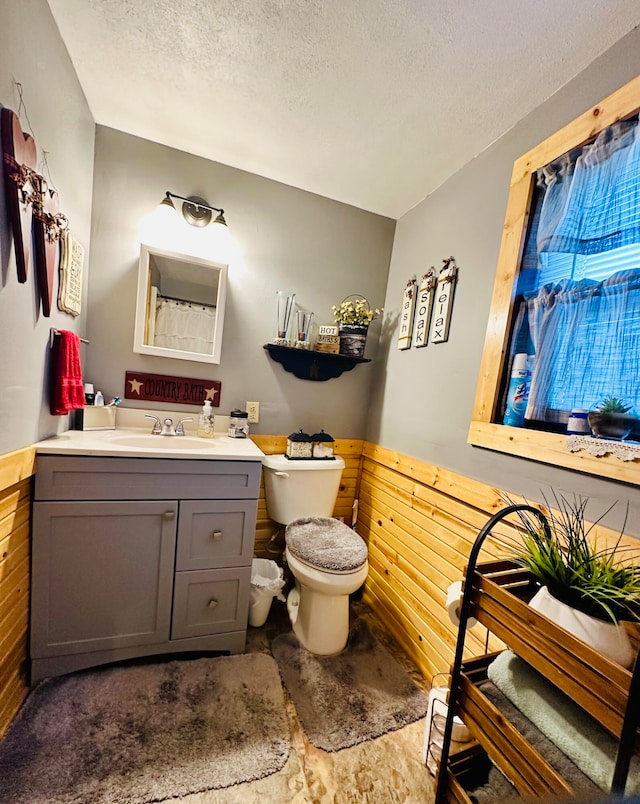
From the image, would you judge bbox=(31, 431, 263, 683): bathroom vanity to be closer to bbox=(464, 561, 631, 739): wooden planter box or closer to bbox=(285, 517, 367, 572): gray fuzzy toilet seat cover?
bbox=(285, 517, 367, 572): gray fuzzy toilet seat cover

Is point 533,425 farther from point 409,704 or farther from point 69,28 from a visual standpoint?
point 69,28

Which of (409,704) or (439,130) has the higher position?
(439,130)

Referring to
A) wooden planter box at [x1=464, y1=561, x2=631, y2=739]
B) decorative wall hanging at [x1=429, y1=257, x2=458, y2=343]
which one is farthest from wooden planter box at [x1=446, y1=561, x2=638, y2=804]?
decorative wall hanging at [x1=429, y1=257, x2=458, y2=343]

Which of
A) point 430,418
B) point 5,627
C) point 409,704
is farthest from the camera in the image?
point 430,418

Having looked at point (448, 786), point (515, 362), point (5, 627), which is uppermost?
point (515, 362)

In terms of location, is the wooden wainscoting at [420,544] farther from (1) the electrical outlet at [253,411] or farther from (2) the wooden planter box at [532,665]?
(1) the electrical outlet at [253,411]

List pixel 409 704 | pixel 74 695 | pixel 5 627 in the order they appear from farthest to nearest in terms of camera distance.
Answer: pixel 409 704 → pixel 74 695 → pixel 5 627

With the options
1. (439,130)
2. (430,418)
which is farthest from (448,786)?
(439,130)

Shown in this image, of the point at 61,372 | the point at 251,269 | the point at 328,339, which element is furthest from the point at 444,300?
the point at 61,372

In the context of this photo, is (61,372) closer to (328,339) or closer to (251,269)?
(251,269)

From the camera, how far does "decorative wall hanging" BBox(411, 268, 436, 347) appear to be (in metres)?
1.56

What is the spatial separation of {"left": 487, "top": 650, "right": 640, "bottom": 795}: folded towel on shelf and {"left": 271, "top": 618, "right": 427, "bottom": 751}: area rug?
681 millimetres

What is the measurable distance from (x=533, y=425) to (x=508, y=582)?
515 millimetres

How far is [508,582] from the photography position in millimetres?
806
